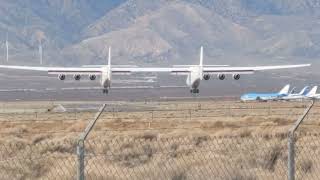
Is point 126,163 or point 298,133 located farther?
point 298,133

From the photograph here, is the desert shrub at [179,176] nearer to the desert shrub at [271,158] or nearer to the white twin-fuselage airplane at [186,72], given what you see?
the desert shrub at [271,158]

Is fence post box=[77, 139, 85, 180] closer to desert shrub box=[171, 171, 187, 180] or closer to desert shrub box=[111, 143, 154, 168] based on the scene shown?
desert shrub box=[171, 171, 187, 180]

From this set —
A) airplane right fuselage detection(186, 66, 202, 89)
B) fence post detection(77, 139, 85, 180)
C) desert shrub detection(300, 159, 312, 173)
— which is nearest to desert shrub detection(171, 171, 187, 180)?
desert shrub detection(300, 159, 312, 173)

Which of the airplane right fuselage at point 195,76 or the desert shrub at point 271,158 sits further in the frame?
the airplane right fuselage at point 195,76

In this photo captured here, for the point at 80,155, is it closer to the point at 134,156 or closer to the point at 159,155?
the point at 134,156

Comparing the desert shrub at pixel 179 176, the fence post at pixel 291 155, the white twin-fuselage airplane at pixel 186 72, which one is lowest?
the desert shrub at pixel 179 176

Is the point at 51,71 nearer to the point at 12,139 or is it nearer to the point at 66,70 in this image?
the point at 66,70

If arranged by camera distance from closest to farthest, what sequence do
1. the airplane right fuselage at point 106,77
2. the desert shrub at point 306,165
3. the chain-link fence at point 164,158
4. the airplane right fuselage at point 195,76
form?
the chain-link fence at point 164,158 < the desert shrub at point 306,165 < the airplane right fuselage at point 195,76 < the airplane right fuselage at point 106,77

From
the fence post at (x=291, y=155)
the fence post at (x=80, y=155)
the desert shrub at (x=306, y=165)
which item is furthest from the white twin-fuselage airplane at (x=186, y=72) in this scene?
the fence post at (x=80, y=155)

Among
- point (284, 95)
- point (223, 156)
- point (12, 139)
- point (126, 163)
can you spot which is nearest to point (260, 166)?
point (223, 156)

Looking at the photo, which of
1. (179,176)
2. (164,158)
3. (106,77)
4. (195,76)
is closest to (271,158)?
(164,158)

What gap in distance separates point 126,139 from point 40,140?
4.21m

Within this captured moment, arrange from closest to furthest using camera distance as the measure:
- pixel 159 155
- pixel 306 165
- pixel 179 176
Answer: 1. pixel 179 176
2. pixel 306 165
3. pixel 159 155

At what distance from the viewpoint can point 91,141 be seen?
147ft
